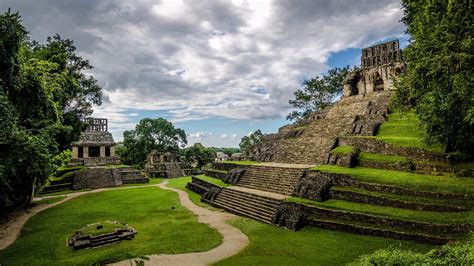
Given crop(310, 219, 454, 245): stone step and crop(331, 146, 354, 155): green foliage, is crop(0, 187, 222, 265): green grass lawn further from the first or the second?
crop(331, 146, 354, 155): green foliage

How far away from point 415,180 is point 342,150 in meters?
6.51

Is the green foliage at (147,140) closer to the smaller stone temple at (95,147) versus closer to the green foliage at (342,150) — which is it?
the smaller stone temple at (95,147)

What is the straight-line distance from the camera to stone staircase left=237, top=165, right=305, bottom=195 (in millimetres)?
17203

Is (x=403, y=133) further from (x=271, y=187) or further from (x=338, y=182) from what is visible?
(x=271, y=187)

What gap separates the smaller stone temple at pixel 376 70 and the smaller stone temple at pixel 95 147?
30794mm

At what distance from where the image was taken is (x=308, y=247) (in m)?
10.6

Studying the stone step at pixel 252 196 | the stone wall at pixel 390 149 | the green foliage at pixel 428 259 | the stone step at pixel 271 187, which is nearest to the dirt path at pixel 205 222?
the stone step at pixel 252 196

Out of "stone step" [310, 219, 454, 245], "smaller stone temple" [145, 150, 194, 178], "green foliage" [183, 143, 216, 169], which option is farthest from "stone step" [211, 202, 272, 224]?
"green foliage" [183, 143, 216, 169]

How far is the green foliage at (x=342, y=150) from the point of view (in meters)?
18.5

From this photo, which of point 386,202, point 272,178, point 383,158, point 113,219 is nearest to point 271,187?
point 272,178

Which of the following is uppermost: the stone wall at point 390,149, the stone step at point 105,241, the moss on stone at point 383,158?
the stone wall at point 390,149

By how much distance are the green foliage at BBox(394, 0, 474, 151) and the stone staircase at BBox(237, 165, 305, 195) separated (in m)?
7.09

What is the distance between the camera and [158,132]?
53.2 m

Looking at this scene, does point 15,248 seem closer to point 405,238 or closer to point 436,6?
point 405,238
